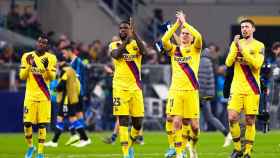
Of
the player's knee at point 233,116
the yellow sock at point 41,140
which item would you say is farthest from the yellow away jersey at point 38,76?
the player's knee at point 233,116

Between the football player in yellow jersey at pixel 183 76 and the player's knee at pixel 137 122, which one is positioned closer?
the football player in yellow jersey at pixel 183 76

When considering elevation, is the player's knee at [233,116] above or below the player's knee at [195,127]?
above

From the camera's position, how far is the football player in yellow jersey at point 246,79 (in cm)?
2124

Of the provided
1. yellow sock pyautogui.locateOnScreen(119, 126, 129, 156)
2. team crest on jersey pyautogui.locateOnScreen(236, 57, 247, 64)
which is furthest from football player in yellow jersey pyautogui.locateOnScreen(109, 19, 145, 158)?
team crest on jersey pyautogui.locateOnScreen(236, 57, 247, 64)

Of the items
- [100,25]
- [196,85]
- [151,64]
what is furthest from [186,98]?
[100,25]

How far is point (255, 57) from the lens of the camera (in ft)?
69.6

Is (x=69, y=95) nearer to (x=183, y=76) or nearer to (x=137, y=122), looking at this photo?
(x=137, y=122)

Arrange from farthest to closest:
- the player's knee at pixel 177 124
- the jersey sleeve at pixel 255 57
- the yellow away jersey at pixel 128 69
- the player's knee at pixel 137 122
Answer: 1. the player's knee at pixel 137 122
2. the yellow away jersey at pixel 128 69
3. the player's knee at pixel 177 124
4. the jersey sleeve at pixel 255 57

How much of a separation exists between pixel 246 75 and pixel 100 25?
19.2 metres

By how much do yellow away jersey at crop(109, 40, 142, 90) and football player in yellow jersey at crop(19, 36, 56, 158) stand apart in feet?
5.30

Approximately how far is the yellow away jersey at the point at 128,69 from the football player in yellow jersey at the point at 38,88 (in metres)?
1.62

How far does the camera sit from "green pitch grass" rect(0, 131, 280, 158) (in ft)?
80.4

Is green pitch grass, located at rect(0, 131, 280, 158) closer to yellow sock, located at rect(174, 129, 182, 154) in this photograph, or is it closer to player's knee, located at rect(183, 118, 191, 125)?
player's knee, located at rect(183, 118, 191, 125)

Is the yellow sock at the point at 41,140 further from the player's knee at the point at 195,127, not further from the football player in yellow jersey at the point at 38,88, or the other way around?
the player's knee at the point at 195,127
